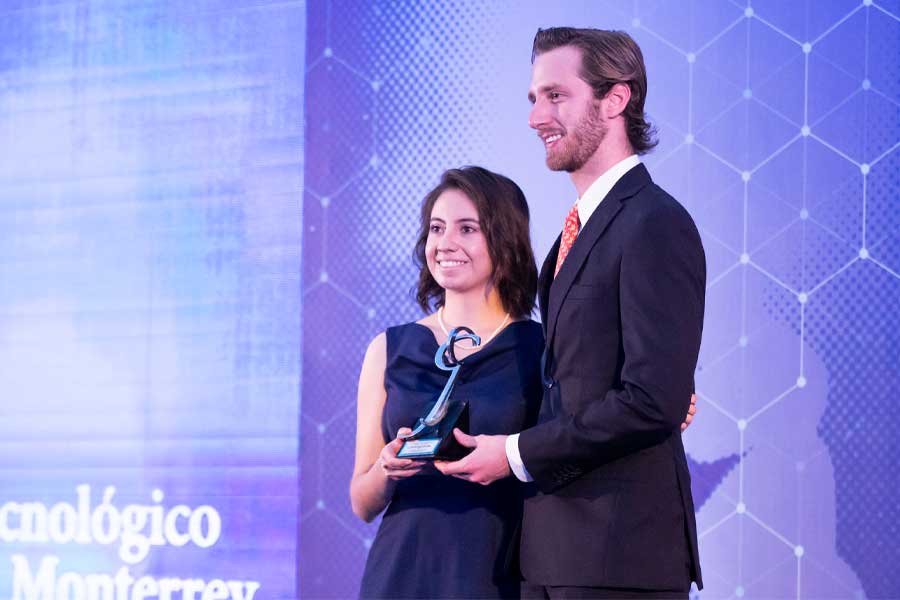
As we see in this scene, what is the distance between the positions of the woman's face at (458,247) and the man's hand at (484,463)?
633 mm

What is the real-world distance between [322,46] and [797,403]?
1753 millimetres

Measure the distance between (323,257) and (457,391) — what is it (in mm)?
1098

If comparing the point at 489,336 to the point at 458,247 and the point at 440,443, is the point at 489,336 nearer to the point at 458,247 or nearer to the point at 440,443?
the point at 458,247

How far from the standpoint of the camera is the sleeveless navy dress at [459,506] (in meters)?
2.35

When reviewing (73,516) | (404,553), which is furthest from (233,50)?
(404,553)

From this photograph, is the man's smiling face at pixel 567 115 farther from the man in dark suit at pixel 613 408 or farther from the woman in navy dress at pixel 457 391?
the woman in navy dress at pixel 457 391

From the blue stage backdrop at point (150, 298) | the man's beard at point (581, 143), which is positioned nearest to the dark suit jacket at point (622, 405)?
the man's beard at point (581, 143)

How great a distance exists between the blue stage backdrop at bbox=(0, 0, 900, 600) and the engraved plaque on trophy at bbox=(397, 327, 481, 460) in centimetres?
95

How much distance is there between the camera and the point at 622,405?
5.88 ft

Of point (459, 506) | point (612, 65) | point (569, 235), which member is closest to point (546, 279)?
point (569, 235)

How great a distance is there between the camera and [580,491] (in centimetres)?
190

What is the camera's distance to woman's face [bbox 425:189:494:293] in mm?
2535

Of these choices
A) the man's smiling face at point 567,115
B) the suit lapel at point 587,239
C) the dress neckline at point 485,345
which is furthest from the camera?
the dress neckline at point 485,345

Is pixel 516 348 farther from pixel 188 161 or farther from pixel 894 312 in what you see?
pixel 188 161
